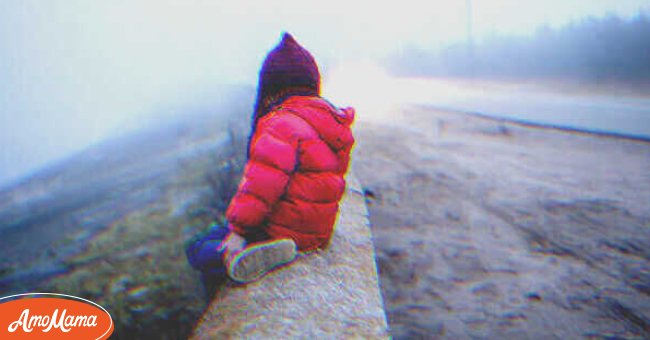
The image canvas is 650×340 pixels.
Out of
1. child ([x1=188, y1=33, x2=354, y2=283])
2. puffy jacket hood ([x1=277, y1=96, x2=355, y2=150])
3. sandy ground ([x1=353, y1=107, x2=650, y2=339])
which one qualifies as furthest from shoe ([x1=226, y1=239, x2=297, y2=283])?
sandy ground ([x1=353, y1=107, x2=650, y2=339])

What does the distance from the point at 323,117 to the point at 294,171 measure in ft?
1.08

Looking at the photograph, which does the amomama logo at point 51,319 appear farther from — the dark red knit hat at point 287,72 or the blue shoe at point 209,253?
the dark red knit hat at point 287,72

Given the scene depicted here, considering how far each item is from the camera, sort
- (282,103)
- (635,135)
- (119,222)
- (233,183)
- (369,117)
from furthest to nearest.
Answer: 1. (369,117)
2. (119,222)
3. (635,135)
4. (233,183)
5. (282,103)

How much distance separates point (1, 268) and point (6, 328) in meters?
7.90

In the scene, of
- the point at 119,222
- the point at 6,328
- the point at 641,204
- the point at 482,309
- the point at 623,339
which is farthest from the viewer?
the point at 119,222

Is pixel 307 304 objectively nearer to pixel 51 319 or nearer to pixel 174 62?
pixel 51 319

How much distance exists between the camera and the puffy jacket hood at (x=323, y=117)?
201 cm

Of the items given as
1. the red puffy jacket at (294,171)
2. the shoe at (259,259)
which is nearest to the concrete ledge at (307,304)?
the shoe at (259,259)

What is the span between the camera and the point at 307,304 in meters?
1.91

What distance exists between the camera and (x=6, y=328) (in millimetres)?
1721

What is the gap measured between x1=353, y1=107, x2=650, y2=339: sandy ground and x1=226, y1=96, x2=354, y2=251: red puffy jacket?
1178 millimetres

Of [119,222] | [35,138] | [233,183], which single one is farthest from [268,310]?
[35,138]

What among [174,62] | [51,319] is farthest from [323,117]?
[174,62]

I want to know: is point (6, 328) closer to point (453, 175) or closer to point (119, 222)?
point (453, 175)
